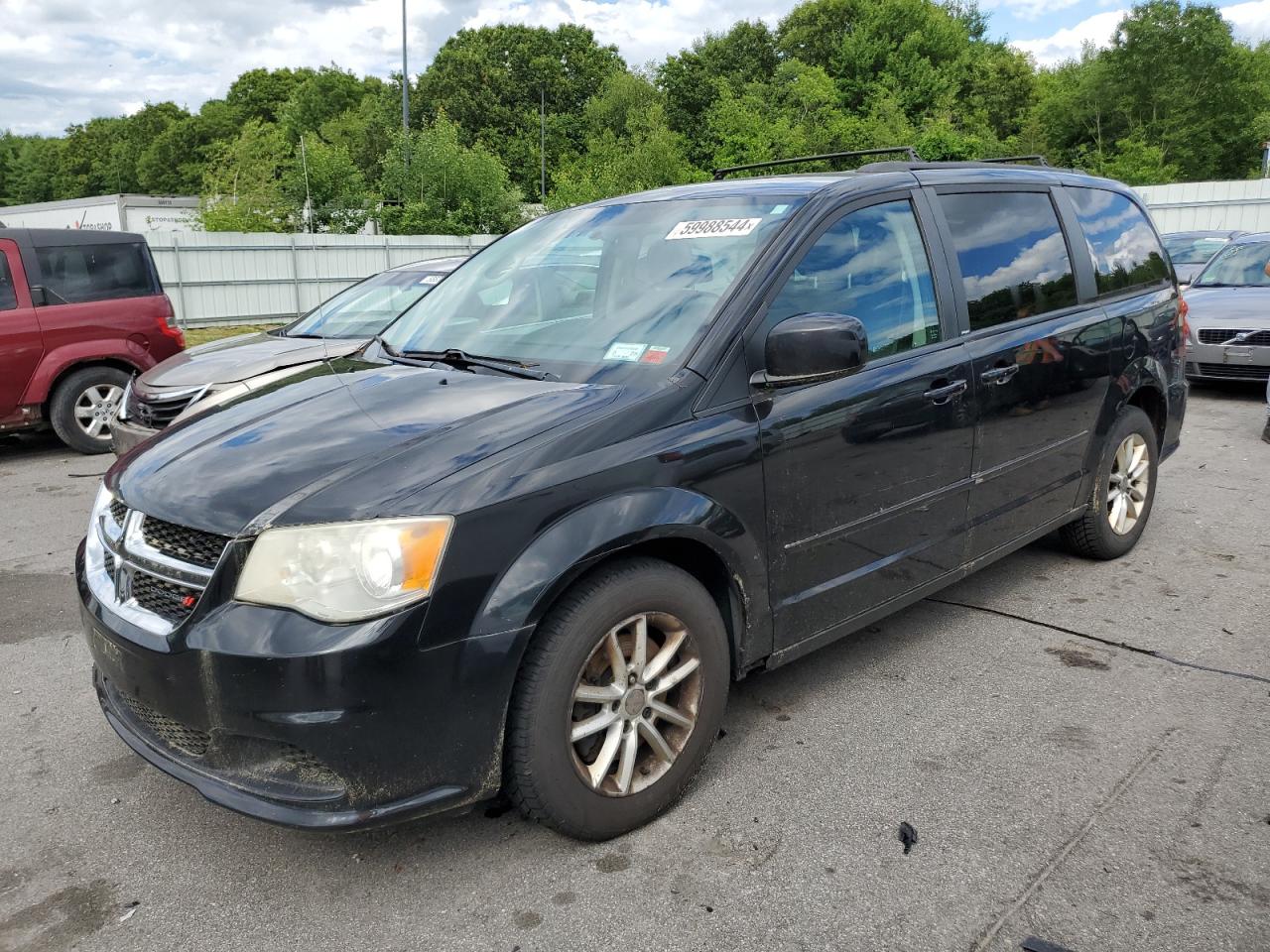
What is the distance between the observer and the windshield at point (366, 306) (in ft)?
26.4

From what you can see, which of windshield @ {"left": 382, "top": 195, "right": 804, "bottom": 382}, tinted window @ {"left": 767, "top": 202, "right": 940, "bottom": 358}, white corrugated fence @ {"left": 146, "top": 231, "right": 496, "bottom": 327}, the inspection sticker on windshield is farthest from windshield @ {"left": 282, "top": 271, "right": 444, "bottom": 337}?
white corrugated fence @ {"left": 146, "top": 231, "right": 496, "bottom": 327}

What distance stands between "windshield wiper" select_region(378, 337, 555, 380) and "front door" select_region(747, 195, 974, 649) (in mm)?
693

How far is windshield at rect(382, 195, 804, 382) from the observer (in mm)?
3143

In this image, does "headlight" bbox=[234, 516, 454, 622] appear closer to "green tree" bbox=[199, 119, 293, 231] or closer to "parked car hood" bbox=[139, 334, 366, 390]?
"parked car hood" bbox=[139, 334, 366, 390]

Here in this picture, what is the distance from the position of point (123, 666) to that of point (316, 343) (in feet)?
16.8

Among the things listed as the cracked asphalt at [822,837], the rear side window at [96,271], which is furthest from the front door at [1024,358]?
the rear side window at [96,271]

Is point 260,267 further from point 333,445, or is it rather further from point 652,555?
point 652,555

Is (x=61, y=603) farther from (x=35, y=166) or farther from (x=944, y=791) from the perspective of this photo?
(x=35, y=166)

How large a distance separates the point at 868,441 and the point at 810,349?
0.56m

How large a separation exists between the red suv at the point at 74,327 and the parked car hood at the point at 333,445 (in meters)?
6.15

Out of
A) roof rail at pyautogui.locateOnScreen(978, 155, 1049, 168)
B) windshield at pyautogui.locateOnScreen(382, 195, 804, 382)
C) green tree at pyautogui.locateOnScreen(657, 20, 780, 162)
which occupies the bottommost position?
windshield at pyautogui.locateOnScreen(382, 195, 804, 382)

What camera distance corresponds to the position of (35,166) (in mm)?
97312

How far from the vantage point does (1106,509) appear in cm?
494

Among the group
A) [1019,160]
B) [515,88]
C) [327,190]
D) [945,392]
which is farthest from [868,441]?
[515,88]
